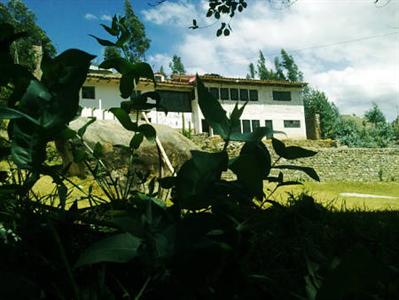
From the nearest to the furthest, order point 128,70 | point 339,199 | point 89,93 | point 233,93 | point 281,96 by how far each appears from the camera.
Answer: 1. point 128,70
2. point 339,199
3. point 89,93
4. point 233,93
5. point 281,96

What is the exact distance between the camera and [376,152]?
2470 centimetres

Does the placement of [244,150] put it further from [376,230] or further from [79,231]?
[376,230]

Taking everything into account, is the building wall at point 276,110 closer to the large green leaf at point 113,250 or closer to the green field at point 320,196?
the green field at point 320,196

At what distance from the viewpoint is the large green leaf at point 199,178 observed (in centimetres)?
51

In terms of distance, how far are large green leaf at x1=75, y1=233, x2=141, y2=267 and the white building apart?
24.1 meters

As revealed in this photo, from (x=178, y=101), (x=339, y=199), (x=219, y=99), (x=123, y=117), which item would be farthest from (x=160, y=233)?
(x=178, y=101)

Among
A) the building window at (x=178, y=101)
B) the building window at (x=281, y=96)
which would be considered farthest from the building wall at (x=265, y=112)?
the building window at (x=178, y=101)

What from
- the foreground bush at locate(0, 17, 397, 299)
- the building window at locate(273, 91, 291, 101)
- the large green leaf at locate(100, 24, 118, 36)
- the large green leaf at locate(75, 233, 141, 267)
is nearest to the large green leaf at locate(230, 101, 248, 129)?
the foreground bush at locate(0, 17, 397, 299)

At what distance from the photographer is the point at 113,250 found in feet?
1.57

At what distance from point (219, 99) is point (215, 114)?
24623 millimetres

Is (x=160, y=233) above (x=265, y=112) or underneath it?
underneath

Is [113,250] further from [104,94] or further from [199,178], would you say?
[104,94]

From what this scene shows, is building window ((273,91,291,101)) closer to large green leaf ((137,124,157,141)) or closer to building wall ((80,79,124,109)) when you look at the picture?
building wall ((80,79,124,109))

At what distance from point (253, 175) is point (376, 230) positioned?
126 centimetres
